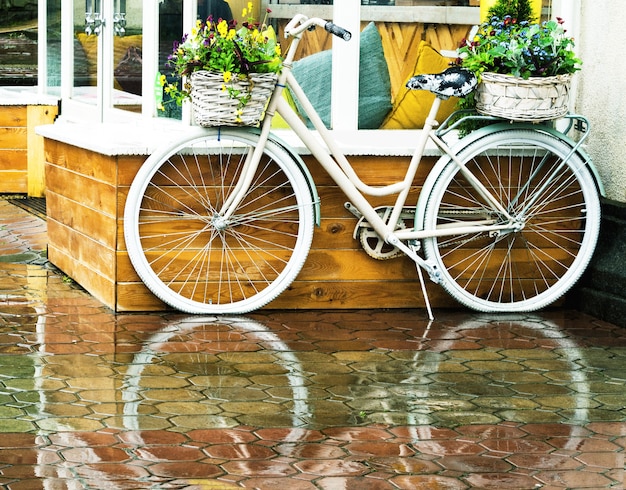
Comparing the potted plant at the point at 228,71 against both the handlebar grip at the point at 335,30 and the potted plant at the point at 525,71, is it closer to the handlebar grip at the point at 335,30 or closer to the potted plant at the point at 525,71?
the handlebar grip at the point at 335,30

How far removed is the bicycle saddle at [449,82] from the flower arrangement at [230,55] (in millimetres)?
687

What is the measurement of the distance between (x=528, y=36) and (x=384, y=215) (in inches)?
43.9

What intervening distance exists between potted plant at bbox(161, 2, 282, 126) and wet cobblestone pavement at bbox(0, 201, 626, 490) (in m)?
1.02

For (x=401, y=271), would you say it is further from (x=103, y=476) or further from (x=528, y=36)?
(x=103, y=476)

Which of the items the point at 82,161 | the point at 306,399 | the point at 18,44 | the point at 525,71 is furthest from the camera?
the point at 18,44

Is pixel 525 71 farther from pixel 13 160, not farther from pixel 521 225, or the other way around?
pixel 13 160

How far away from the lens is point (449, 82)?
570cm

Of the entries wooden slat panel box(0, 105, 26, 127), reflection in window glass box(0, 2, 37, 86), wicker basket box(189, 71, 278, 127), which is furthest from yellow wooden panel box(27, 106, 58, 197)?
wicker basket box(189, 71, 278, 127)

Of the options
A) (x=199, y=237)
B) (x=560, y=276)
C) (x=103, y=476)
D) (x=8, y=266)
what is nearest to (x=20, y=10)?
(x=8, y=266)

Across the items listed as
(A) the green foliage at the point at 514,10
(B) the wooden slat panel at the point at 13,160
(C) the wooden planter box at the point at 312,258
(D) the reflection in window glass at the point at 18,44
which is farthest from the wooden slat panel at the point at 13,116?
(A) the green foliage at the point at 514,10

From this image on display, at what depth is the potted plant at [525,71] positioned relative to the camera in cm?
567

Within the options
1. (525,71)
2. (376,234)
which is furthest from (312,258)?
(525,71)

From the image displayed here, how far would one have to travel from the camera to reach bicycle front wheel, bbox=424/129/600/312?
6.07m

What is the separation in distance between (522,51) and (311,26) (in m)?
1.00
